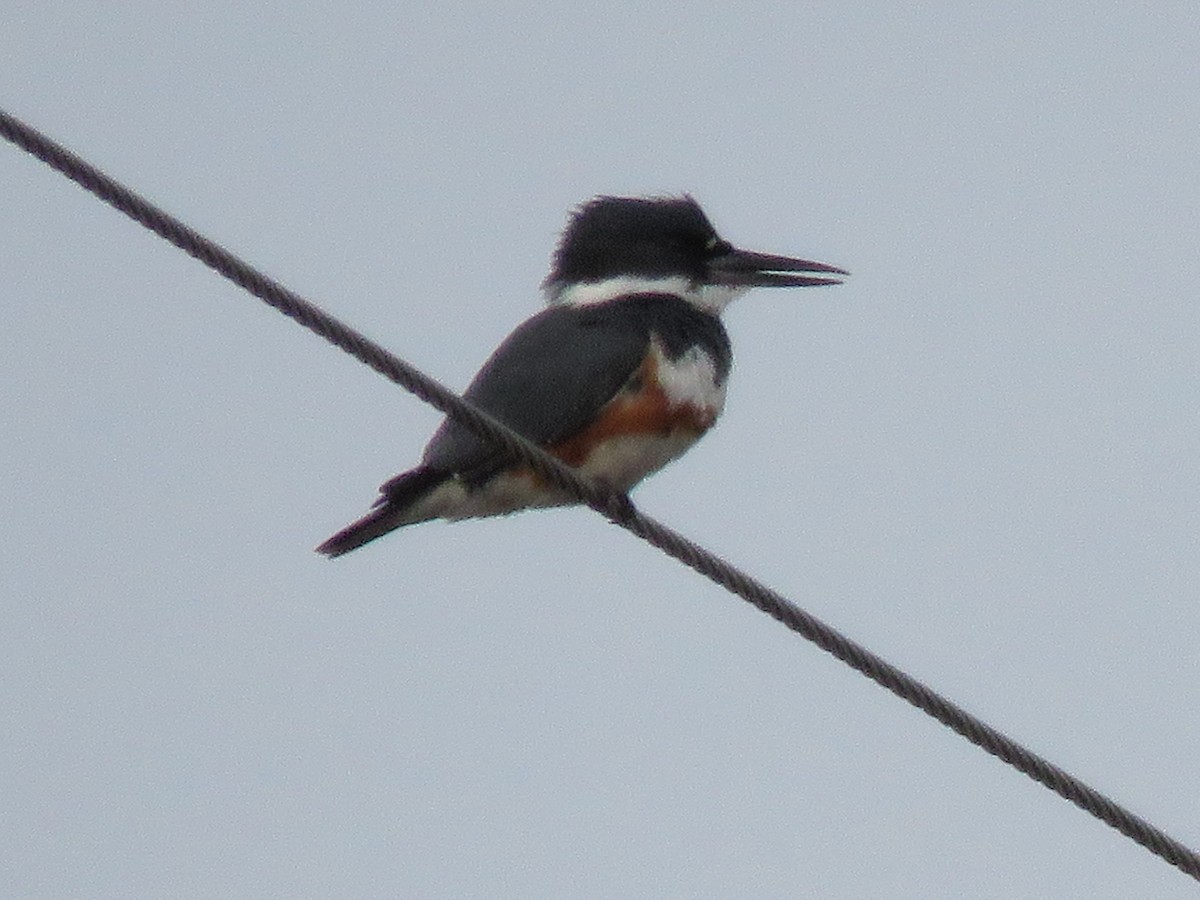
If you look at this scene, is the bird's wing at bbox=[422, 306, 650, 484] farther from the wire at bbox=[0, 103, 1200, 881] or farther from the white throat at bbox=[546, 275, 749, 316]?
the wire at bbox=[0, 103, 1200, 881]

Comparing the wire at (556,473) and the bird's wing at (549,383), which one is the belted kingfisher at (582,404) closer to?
the bird's wing at (549,383)

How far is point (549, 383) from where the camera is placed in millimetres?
4551

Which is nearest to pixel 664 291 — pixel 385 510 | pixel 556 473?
pixel 385 510

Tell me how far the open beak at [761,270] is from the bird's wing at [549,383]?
47 centimetres

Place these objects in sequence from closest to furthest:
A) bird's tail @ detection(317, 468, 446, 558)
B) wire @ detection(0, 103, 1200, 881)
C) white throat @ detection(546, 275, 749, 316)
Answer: wire @ detection(0, 103, 1200, 881) → bird's tail @ detection(317, 468, 446, 558) → white throat @ detection(546, 275, 749, 316)

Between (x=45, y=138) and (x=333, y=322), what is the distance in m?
0.44

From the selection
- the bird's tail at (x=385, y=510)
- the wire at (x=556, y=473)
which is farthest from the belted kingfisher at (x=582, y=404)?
the wire at (x=556, y=473)

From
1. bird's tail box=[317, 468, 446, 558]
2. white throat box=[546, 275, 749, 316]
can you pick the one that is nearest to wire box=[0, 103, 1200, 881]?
bird's tail box=[317, 468, 446, 558]

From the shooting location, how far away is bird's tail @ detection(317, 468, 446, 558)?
4.36 m

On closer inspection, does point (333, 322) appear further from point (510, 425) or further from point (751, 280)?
point (751, 280)

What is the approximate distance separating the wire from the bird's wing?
0.94 m

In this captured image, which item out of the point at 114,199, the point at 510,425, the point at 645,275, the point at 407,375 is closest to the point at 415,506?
the point at 510,425

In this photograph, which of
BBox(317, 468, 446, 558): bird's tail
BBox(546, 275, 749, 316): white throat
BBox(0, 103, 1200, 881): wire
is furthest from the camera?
BBox(546, 275, 749, 316): white throat

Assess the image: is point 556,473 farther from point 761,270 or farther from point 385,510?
point 761,270
